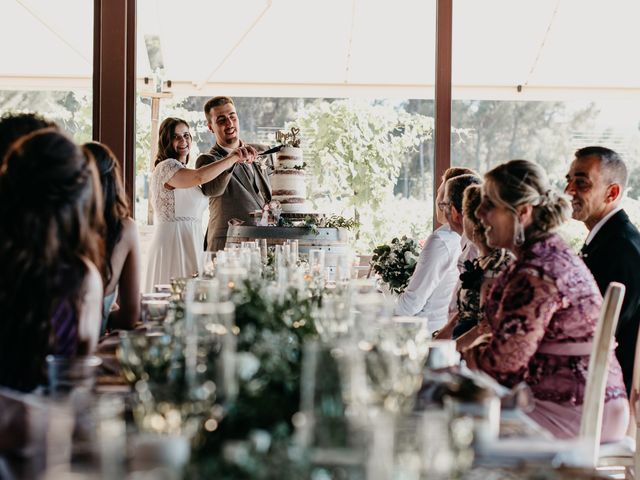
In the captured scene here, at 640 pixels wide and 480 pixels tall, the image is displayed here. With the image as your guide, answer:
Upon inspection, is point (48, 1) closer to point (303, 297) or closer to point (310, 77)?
point (310, 77)

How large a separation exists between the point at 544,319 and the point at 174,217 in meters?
3.59

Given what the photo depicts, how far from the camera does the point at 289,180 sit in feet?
17.6

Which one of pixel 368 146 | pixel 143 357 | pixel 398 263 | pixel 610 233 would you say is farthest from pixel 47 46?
pixel 143 357

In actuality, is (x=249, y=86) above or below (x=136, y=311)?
above

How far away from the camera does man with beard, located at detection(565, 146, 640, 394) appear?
3445mm

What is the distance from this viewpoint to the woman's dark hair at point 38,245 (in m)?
2.12

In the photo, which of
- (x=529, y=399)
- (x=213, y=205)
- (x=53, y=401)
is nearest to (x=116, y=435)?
(x=53, y=401)

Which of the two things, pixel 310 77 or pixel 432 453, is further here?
pixel 310 77

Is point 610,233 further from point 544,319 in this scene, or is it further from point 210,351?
point 210,351

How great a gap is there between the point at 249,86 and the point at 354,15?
1.38 metres

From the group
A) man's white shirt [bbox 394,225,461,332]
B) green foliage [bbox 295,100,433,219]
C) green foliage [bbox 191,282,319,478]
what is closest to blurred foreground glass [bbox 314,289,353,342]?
green foliage [bbox 191,282,319,478]

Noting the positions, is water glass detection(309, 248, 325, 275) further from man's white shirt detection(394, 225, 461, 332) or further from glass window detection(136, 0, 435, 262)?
glass window detection(136, 0, 435, 262)

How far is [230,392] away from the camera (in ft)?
5.03

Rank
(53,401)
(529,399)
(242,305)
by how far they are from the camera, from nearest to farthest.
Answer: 1. (53,401)
2. (529,399)
3. (242,305)
